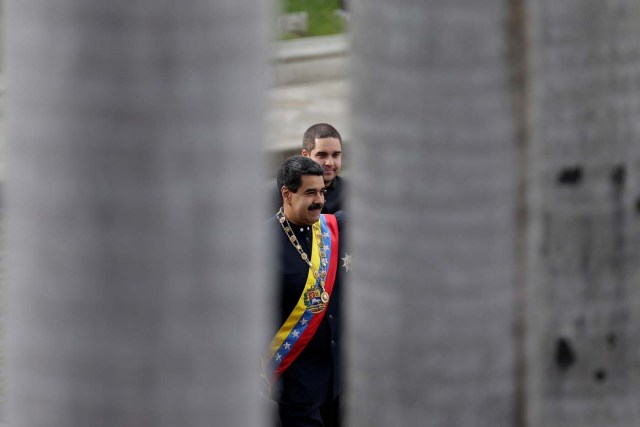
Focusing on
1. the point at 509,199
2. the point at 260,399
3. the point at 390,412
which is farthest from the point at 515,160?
the point at 260,399

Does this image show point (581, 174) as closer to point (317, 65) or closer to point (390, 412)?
point (390, 412)

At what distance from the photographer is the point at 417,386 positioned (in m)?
2.41

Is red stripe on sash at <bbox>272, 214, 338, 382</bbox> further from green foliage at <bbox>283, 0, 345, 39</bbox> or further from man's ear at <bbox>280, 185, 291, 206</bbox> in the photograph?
green foliage at <bbox>283, 0, 345, 39</bbox>

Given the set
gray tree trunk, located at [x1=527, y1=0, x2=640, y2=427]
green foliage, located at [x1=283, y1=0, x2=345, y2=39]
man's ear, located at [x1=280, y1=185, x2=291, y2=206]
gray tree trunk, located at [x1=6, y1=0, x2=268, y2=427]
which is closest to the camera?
gray tree trunk, located at [x1=6, y1=0, x2=268, y2=427]

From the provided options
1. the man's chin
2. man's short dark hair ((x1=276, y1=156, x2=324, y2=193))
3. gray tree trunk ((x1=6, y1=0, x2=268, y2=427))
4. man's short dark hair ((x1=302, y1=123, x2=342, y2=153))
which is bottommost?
the man's chin

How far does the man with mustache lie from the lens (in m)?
5.84

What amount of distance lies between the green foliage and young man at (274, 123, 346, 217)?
814 centimetres

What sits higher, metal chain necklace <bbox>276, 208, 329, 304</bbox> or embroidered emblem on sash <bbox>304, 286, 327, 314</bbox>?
metal chain necklace <bbox>276, 208, 329, 304</bbox>

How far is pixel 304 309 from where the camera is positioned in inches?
230

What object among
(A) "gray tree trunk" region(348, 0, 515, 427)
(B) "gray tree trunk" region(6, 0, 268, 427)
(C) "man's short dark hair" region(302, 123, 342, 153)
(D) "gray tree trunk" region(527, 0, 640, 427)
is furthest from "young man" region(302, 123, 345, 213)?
(B) "gray tree trunk" region(6, 0, 268, 427)

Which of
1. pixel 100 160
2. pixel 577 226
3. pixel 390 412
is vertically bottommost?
→ pixel 390 412

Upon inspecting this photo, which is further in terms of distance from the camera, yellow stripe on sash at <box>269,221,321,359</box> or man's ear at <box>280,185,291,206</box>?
man's ear at <box>280,185,291,206</box>

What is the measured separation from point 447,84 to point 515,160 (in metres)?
0.21

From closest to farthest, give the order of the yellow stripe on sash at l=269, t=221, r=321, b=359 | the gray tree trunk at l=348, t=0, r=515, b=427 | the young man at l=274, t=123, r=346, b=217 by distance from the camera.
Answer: the gray tree trunk at l=348, t=0, r=515, b=427, the yellow stripe on sash at l=269, t=221, r=321, b=359, the young man at l=274, t=123, r=346, b=217
